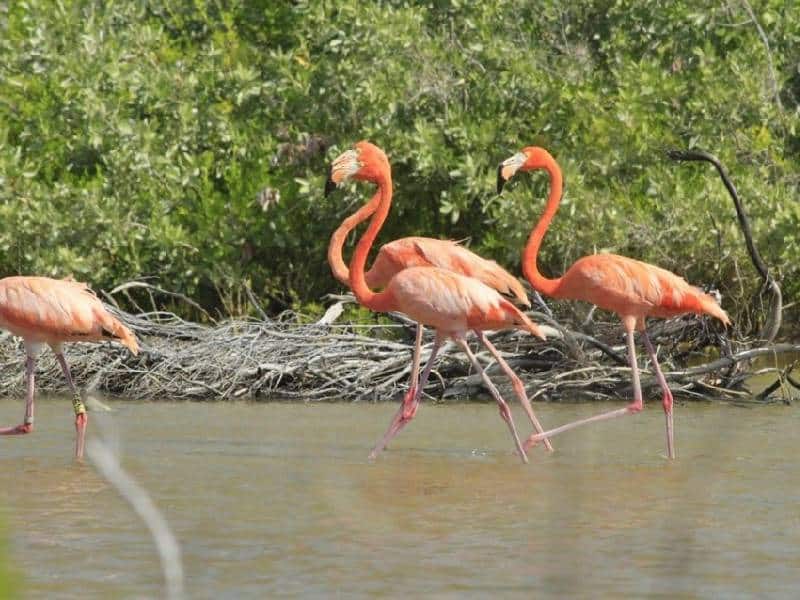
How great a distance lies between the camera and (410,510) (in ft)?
18.8

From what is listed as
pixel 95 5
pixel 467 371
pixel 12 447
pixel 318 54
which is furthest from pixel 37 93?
pixel 12 447

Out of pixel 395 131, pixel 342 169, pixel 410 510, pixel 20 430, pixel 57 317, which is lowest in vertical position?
pixel 20 430

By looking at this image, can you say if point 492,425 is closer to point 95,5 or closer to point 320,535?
point 320,535

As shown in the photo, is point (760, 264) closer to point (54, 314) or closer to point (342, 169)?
point (342, 169)

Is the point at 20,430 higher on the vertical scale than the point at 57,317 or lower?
lower

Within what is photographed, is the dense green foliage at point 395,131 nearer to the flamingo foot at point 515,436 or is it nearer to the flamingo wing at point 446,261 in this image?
the flamingo wing at point 446,261

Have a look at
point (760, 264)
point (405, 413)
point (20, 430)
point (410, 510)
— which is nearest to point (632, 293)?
point (405, 413)

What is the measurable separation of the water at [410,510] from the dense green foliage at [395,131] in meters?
2.21

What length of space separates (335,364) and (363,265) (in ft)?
8.69

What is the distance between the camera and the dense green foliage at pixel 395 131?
10781mm

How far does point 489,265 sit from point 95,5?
5.55m

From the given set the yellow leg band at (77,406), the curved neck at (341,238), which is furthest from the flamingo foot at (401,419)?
the yellow leg band at (77,406)

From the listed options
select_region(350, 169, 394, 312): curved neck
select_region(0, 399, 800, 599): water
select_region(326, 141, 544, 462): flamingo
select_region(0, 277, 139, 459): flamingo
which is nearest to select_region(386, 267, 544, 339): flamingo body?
select_region(326, 141, 544, 462): flamingo

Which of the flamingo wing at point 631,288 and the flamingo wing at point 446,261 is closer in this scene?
the flamingo wing at point 631,288
